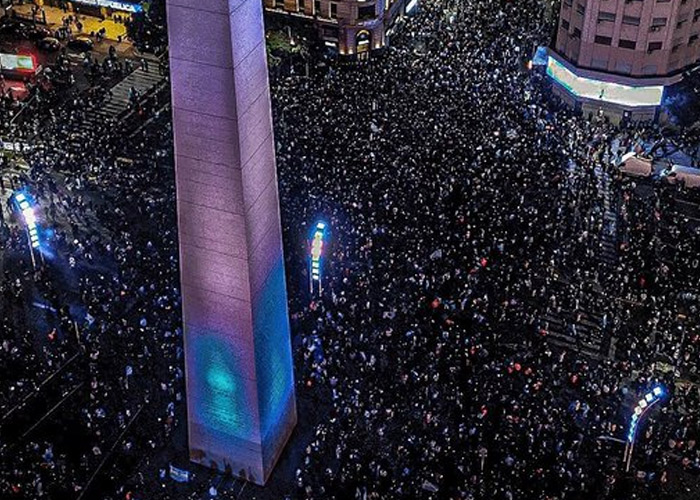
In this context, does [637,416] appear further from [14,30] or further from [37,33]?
[14,30]

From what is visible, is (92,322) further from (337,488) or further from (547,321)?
(547,321)

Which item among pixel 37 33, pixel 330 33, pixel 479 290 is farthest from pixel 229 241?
pixel 37 33

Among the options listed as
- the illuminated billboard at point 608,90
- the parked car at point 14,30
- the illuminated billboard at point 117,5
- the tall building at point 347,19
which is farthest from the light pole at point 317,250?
the parked car at point 14,30

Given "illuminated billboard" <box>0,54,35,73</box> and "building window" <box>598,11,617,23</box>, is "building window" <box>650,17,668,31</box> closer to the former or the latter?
"building window" <box>598,11,617,23</box>

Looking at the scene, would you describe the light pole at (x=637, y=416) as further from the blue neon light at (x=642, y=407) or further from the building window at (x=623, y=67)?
the building window at (x=623, y=67)

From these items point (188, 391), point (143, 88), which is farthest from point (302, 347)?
point (143, 88)

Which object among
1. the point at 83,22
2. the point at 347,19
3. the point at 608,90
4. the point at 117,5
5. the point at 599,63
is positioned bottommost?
the point at 83,22
